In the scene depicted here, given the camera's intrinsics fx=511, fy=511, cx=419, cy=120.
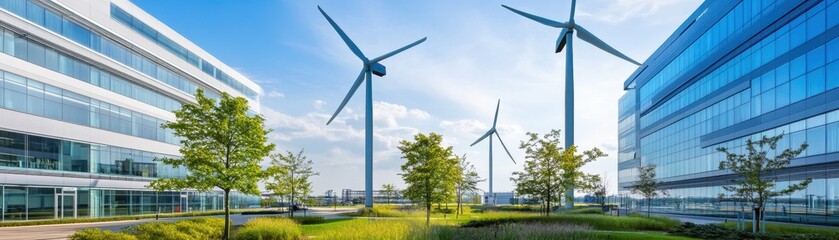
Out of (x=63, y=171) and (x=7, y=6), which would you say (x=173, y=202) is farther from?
(x=7, y=6)

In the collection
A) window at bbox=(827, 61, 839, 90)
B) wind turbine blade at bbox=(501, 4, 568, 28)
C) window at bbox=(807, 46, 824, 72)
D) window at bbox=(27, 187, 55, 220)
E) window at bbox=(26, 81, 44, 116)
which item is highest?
wind turbine blade at bbox=(501, 4, 568, 28)

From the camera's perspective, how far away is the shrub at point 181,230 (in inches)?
735

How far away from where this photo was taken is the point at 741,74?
46531 mm

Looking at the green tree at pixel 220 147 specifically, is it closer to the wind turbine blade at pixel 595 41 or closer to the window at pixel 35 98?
the window at pixel 35 98

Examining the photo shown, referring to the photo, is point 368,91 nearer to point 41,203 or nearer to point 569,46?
point 569,46

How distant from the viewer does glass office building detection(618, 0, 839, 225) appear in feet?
114

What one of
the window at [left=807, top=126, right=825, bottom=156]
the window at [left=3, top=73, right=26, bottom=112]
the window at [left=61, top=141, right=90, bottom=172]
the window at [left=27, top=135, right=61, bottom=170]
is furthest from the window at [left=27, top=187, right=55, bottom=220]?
the window at [left=807, top=126, right=825, bottom=156]

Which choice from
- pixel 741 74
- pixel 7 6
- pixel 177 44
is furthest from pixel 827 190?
pixel 177 44

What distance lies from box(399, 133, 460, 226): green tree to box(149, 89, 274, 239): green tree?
9.80 metres

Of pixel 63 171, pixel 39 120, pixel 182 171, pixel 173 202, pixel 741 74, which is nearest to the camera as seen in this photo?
pixel 39 120

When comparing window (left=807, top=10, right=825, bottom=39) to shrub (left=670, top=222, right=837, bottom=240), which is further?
window (left=807, top=10, right=825, bottom=39)

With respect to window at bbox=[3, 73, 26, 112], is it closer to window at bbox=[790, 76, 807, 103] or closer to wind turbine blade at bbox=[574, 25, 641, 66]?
wind turbine blade at bbox=[574, 25, 641, 66]

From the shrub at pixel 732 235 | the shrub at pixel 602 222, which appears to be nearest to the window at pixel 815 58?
the shrub at pixel 602 222

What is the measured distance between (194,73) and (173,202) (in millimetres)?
15762
